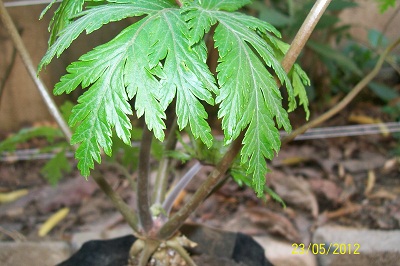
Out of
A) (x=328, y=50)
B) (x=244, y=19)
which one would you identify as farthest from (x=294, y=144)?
(x=244, y=19)

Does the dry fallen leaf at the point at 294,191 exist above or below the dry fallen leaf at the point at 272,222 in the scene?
above

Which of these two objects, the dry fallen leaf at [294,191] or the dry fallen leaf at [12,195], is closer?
the dry fallen leaf at [294,191]

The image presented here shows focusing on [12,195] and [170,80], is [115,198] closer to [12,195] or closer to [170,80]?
[170,80]

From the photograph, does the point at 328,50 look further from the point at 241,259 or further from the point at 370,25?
the point at 241,259

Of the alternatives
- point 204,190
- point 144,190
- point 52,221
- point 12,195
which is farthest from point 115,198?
point 12,195
